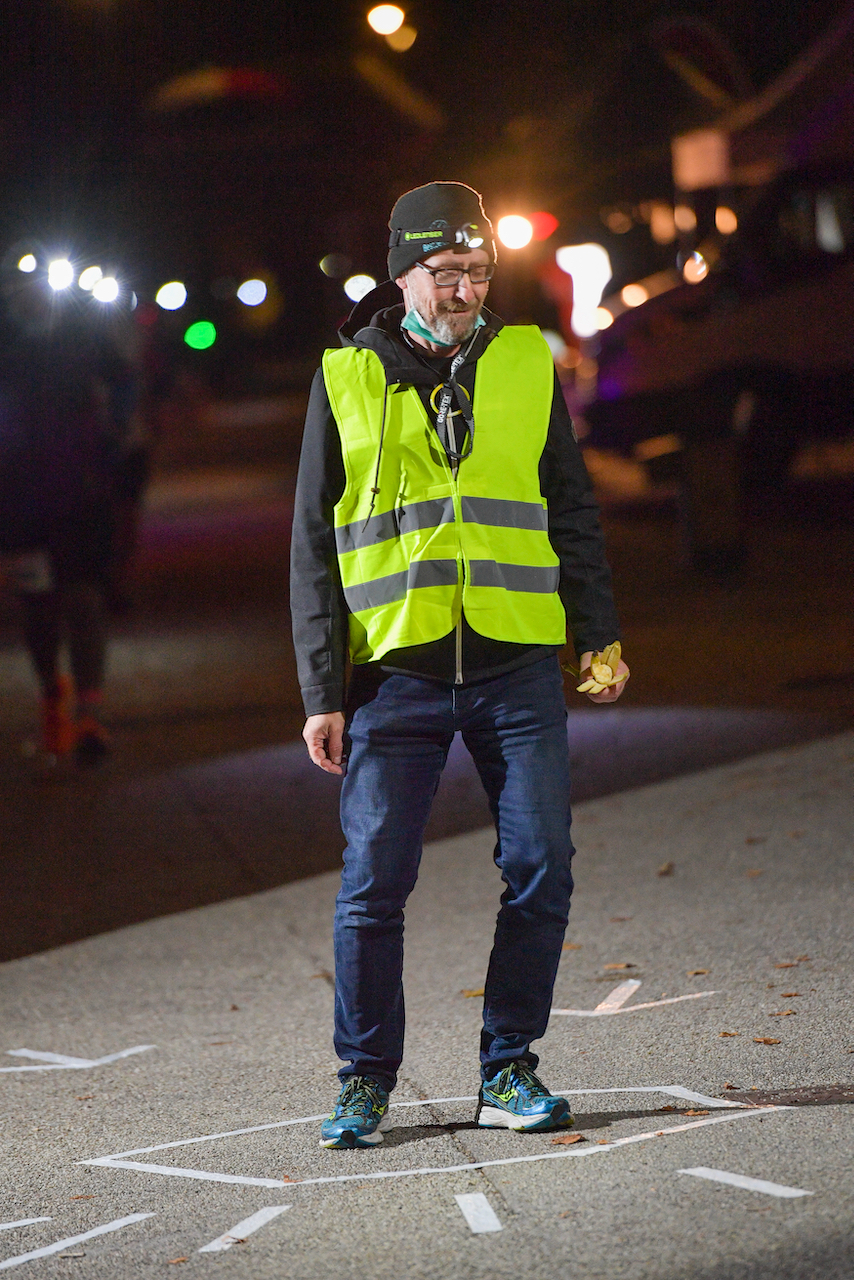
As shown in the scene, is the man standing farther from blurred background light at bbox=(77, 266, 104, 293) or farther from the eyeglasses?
blurred background light at bbox=(77, 266, 104, 293)

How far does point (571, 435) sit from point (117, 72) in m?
33.9

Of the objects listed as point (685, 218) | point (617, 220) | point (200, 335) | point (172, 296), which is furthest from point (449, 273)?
point (617, 220)

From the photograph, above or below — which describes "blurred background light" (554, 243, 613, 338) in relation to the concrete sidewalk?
above

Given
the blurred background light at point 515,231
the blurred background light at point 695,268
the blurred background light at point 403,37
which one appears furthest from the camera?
the blurred background light at point 403,37

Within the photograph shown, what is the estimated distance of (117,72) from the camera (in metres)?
35.4

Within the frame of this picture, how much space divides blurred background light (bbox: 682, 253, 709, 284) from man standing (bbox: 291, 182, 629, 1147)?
40.3ft

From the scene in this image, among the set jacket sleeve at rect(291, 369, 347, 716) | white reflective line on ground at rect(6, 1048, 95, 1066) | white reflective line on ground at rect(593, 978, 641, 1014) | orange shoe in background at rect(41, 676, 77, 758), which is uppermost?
jacket sleeve at rect(291, 369, 347, 716)

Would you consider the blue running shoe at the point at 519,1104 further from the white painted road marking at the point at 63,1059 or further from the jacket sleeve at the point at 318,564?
the white painted road marking at the point at 63,1059

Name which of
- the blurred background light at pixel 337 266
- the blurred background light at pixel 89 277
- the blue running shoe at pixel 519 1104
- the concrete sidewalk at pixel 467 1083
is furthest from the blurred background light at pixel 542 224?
the blue running shoe at pixel 519 1104

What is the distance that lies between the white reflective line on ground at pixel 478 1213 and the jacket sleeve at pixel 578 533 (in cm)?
123

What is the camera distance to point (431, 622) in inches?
150

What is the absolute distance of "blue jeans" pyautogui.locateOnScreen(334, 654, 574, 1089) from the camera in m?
3.83

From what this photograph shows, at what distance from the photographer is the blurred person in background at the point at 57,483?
8930mm

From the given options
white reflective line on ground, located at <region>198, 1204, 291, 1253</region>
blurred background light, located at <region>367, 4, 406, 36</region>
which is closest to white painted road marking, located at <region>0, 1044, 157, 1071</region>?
white reflective line on ground, located at <region>198, 1204, 291, 1253</region>
